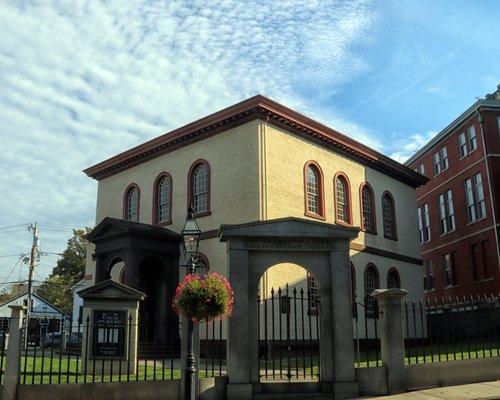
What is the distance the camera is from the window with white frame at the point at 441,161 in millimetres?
36281

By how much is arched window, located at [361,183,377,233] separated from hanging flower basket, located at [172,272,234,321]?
56.3 ft

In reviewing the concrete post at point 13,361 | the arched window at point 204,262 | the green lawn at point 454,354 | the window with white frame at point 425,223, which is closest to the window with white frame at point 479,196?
the window with white frame at point 425,223

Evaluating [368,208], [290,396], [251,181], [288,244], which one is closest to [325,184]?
[368,208]

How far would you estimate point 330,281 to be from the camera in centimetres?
1198

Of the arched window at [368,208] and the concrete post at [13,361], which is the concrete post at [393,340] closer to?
the concrete post at [13,361]

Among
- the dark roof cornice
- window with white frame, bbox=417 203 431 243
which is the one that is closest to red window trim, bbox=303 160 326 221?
the dark roof cornice

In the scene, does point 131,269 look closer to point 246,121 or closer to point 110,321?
point 246,121

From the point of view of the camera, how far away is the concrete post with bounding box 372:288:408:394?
11.7 meters

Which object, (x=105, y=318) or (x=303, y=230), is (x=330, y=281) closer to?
(x=303, y=230)

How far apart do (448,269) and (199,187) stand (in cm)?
1941

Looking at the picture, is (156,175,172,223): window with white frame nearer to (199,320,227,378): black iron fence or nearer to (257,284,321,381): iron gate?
(199,320,227,378): black iron fence

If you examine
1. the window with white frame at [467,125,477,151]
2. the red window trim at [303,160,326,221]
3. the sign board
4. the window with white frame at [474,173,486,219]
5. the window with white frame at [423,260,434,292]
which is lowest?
the sign board

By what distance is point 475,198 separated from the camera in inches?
1284

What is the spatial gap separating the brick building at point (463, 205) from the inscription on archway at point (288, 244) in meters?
21.4
